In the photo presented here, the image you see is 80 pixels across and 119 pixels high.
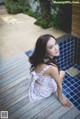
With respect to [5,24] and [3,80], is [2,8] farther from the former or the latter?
[3,80]

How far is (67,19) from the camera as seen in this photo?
15.3 feet

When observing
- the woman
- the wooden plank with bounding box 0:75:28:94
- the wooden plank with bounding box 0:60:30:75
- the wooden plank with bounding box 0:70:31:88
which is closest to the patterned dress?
the woman

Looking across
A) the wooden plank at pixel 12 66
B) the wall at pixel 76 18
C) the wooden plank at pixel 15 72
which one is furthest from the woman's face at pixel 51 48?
the wooden plank at pixel 12 66

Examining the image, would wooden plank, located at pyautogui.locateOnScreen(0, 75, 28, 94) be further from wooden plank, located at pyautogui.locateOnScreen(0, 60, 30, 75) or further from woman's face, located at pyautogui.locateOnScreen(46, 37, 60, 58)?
woman's face, located at pyautogui.locateOnScreen(46, 37, 60, 58)

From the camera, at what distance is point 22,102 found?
257cm

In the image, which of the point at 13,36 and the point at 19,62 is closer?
the point at 19,62

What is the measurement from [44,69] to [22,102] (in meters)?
0.71

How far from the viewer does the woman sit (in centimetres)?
206

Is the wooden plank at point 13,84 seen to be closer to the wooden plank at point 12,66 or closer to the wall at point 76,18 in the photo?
the wooden plank at point 12,66

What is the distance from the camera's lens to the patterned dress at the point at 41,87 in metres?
2.26

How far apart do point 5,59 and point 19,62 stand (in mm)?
384

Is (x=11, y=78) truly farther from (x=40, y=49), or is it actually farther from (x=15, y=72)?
(x=40, y=49)

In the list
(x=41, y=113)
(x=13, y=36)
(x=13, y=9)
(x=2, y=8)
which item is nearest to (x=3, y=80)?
(x=41, y=113)

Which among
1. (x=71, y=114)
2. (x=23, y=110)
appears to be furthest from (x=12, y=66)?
(x=71, y=114)
